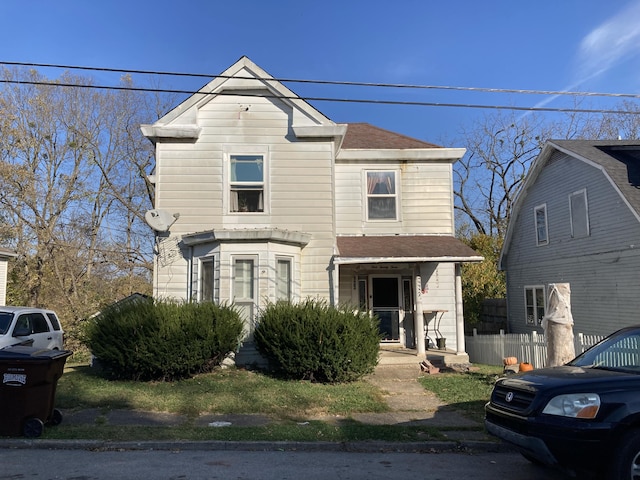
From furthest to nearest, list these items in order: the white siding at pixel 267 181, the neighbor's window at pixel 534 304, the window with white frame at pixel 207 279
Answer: the neighbor's window at pixel 534 304 < the white siding at pixel 267 181 < the window with white frame at pixel 207 279

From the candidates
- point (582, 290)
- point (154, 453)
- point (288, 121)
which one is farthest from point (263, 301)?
point (582, 290)

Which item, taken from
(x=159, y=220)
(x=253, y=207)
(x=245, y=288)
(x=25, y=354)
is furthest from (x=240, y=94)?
(x=25, y=354)

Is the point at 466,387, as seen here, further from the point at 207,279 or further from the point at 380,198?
the point at 207,279

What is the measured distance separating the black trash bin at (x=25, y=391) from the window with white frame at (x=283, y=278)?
595cm

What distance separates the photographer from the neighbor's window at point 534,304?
1816 cm

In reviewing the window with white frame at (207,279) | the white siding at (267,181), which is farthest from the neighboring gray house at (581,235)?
the window with white frame at (207,279)

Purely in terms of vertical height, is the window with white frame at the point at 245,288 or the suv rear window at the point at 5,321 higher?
the window with white frame at the point at 245,288

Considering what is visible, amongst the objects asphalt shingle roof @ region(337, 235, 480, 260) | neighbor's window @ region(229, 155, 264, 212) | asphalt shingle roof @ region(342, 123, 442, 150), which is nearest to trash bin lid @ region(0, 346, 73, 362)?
neighbor's window @ region(229, 155, 264, 212)

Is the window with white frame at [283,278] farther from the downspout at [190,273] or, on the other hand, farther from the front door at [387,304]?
the front door at [387,304]

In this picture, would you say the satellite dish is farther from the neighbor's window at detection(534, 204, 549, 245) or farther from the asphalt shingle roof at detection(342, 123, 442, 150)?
the neighbor's window at detection(534, 204, 549, 245)

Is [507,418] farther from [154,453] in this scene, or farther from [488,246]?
[488,246]

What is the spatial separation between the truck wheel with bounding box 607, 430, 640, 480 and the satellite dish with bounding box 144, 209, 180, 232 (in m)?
10.5

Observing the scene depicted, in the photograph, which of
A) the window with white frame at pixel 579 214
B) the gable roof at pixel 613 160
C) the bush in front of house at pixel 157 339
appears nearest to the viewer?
the bush in front of house at pixel 157 339

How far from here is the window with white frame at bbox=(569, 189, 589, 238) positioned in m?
15.9
